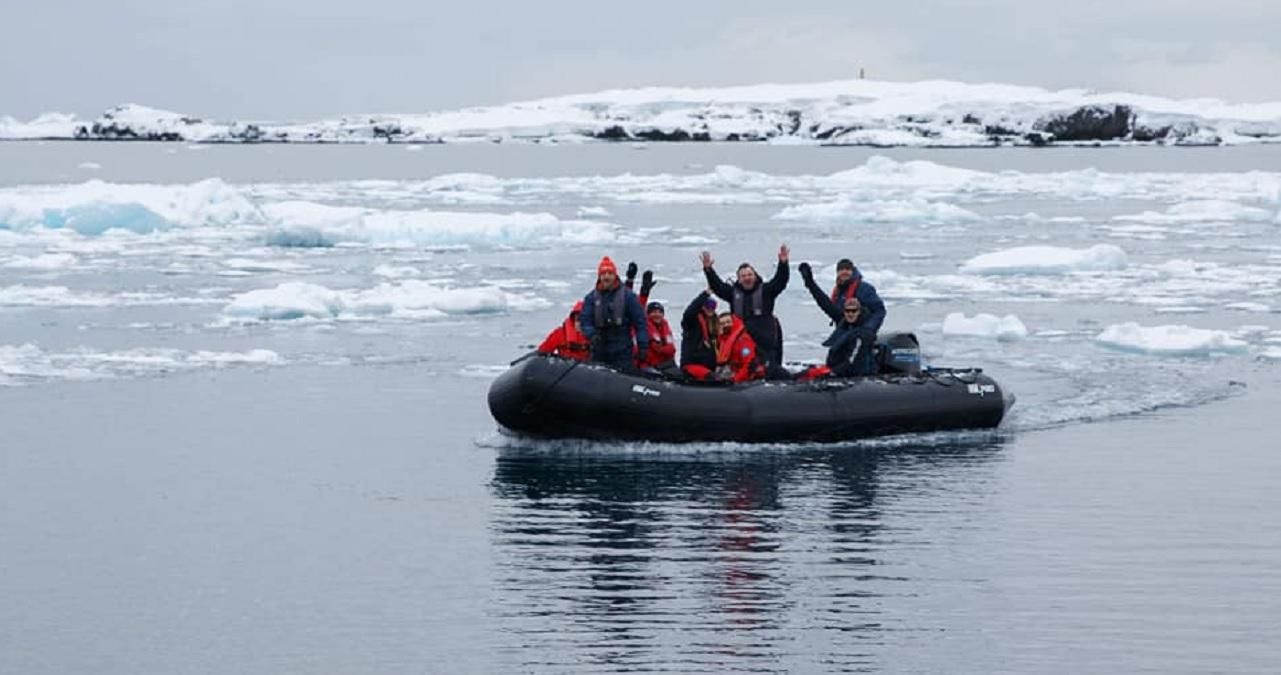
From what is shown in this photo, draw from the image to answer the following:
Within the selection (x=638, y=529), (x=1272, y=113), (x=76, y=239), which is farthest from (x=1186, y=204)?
(x=1272, y=113)

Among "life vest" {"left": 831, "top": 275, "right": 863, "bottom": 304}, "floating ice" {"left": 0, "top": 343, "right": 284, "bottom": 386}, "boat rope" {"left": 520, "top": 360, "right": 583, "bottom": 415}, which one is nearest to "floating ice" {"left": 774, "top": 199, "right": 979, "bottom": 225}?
"floating ice" {"left": 0, "top": 343, "right": 284, "bottom": 386}

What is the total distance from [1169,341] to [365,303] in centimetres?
820

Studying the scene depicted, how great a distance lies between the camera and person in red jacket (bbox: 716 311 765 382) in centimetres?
1381

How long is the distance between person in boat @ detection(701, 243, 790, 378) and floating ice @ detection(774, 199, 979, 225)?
24744mm

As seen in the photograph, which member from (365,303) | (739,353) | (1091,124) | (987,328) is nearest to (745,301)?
(739,353)

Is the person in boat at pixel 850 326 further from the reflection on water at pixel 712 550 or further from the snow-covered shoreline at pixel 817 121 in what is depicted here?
the snow-covered shoreline at pixel 817 121

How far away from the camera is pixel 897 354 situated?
1479cm

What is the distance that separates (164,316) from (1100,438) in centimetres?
1090

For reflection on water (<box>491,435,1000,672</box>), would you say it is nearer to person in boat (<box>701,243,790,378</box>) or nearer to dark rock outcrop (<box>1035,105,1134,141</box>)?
person in boat (<box>701,243,790,378</box>)

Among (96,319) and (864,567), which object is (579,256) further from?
(864,567)

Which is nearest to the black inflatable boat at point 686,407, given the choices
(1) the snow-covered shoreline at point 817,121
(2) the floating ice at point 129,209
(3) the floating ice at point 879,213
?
(2) the floating ice at point 129,209

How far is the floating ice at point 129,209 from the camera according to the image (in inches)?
1336

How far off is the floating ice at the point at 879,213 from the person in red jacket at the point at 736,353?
82.2 feet

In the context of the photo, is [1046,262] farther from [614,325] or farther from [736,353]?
[614,325]
